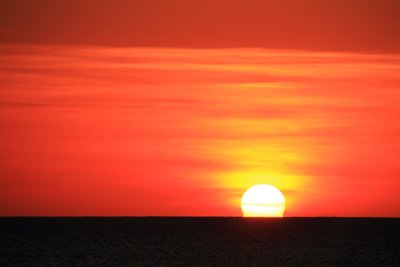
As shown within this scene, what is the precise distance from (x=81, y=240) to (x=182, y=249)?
21.9 meters

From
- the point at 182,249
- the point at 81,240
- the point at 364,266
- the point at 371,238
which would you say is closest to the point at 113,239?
the point at 81,240

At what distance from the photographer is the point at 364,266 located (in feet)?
262

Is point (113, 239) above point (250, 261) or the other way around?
above

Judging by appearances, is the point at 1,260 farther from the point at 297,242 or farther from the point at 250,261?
the point at 297,242

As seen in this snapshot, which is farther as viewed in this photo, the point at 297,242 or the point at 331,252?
the point at 297,242

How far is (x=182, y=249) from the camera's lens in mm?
101750

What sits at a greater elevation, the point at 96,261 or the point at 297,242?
the point at 297,242

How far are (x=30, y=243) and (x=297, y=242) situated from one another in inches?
1269

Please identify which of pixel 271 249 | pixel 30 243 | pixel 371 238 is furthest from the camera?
pixel 371 238

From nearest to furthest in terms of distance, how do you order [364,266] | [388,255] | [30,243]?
1. [364,266]
2. [388,255]
3. [30,243]

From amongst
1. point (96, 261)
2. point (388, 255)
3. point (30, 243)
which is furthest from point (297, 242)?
point (96, 261)

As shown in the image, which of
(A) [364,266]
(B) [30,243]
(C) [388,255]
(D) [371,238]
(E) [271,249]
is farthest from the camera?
(D) [371,238]

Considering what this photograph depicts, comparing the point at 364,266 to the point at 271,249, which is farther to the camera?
→ the point at 271,249

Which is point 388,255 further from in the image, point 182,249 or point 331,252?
point 182,249
